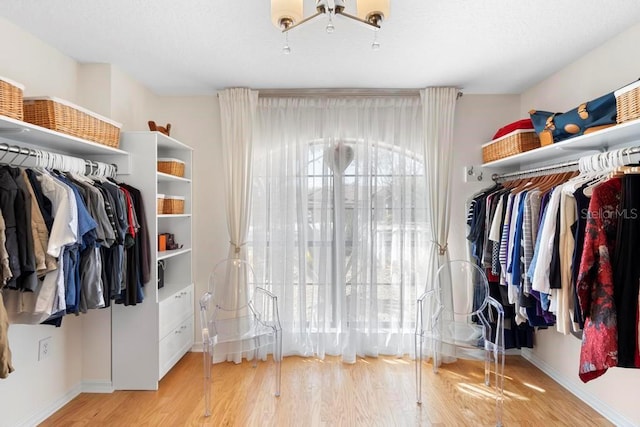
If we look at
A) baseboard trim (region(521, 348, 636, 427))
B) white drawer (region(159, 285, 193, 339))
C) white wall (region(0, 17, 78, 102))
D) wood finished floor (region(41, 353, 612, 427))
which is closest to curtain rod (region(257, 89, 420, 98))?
white wall (region(0, 17, 78, 102))

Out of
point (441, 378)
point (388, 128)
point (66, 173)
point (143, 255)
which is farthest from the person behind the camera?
point (388, 128)

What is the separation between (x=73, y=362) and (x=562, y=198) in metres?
3.44

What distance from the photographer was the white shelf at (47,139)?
1.73 meters

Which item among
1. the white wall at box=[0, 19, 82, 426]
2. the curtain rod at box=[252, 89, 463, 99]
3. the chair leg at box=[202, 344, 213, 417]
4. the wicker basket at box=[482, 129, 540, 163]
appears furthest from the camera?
the curtain rod at box=[252, 89, 463, 99]

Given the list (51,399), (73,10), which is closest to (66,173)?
(73,10)

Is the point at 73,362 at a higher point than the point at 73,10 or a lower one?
lower

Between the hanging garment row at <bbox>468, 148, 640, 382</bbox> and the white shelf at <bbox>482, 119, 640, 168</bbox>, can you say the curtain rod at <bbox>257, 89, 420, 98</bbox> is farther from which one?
the hanging garment row at <bbox>468, 148, 640, 382</bbox>

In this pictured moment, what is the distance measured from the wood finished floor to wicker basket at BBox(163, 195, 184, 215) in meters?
1.34

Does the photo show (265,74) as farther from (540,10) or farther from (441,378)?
(441,378)

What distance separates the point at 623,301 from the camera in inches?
63.9

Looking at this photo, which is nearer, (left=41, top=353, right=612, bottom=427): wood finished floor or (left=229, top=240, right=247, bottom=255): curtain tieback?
(left=41, top=353, right=612, bottom=427): wood finished floor

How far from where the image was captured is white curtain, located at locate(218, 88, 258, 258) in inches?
122

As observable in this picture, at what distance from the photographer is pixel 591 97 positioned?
7.91 feet

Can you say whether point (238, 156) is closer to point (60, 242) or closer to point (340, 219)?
point (340, 219)
